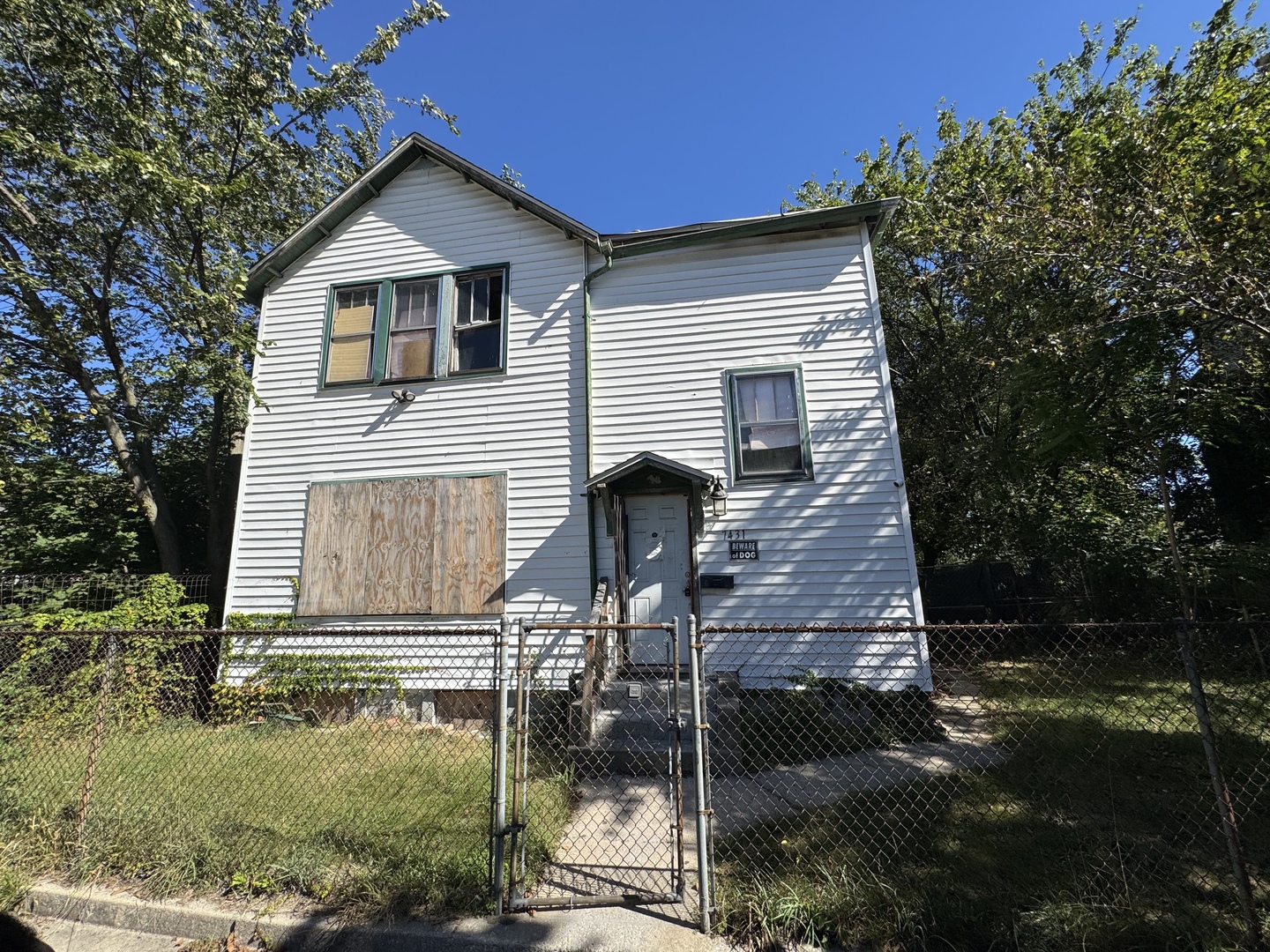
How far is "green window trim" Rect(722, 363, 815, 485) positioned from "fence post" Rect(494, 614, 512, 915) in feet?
15.8

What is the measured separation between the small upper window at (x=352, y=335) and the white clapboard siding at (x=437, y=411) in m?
0.23

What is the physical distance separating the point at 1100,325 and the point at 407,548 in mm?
9470

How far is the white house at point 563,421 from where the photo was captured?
7359 millimetres

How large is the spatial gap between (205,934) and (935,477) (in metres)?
14.4

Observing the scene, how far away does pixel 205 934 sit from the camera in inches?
129

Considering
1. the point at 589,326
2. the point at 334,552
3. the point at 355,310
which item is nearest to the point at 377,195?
the point at 355,310

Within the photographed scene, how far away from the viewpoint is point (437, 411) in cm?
840

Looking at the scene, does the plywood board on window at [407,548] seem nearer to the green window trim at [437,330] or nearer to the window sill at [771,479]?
the green window trim at [437,330]

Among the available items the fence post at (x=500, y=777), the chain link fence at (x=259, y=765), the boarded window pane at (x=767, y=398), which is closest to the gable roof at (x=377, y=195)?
the boarded window pane at (x=767, y=398)

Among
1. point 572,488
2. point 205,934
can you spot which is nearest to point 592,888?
point 205,934

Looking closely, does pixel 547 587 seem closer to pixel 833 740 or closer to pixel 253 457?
pixel 833 740

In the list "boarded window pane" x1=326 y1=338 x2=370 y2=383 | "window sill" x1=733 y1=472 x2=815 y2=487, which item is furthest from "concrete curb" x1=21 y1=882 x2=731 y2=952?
"boarded window pane" x1=326 y1=338 x2=370 y2=383

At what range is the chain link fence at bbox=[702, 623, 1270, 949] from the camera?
2.92 metres

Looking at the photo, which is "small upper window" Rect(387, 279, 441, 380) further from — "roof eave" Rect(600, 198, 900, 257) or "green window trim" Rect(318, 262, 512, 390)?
"roof eave" Rect(600, 198, 900, 257)
